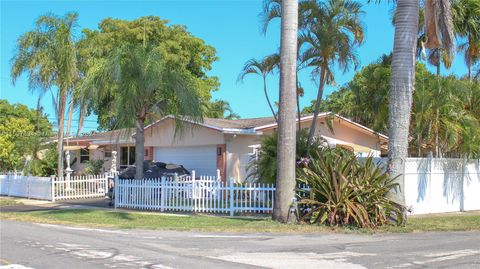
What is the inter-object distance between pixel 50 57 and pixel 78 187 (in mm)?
5957

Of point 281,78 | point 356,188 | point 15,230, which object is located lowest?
point 15,230

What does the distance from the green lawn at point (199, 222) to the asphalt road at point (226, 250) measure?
0.75 meters

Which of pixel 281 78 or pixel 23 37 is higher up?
pixel 23 37

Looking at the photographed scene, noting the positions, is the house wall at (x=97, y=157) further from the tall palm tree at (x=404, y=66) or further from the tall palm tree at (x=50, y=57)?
the tall palm tree at (x=404, y=66)

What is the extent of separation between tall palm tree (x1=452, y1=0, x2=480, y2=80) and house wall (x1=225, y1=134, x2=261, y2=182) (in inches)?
374

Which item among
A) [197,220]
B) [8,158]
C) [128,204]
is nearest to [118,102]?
[128,204]

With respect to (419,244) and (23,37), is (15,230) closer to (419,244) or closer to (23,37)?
(419,244)

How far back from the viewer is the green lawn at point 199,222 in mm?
13547

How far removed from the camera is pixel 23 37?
2403cm

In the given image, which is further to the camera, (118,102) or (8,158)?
(8,158)

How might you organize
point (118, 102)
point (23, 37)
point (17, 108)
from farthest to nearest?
point (17, 108) < point (23, 37) < point (118, 102)

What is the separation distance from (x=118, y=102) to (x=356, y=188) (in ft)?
27.4

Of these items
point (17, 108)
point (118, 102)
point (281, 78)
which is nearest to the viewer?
point (281, 78)

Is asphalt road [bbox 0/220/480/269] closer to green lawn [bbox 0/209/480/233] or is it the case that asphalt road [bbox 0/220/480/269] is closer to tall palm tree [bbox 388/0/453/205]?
green lawn [bbox 0/209/480/233]
